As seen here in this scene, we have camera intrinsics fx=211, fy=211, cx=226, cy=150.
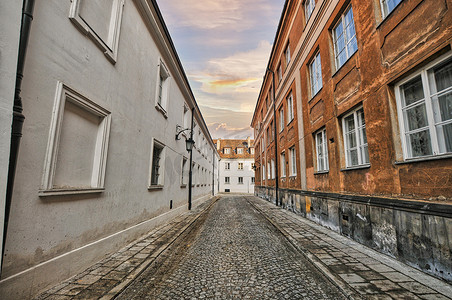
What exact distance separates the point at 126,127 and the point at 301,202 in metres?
7.68

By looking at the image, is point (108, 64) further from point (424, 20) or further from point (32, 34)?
point (424, 20)

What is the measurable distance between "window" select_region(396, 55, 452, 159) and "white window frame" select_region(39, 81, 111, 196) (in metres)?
5.87

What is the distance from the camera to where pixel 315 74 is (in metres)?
8.71

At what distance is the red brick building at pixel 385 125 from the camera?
10.9 feet

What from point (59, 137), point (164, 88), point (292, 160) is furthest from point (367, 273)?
point (292, 160)

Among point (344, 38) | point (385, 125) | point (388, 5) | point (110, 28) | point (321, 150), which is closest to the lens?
point (385, 125)

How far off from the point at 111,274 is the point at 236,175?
3602cm

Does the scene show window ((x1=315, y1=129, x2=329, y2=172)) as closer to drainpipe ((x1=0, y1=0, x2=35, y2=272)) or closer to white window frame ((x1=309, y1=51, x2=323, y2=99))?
white window frame ((x1=309, y1=51, x2=323, y2=99))

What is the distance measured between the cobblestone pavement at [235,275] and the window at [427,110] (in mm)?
2860

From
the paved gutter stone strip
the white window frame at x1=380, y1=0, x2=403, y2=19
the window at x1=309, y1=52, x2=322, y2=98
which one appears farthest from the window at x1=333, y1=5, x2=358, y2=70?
the paved gutter stone strip

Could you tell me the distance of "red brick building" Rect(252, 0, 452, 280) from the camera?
3.33m

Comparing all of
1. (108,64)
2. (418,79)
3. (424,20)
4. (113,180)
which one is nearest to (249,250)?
(113,180)

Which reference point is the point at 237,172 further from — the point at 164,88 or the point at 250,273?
the point at 250,273

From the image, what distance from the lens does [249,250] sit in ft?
14.8
